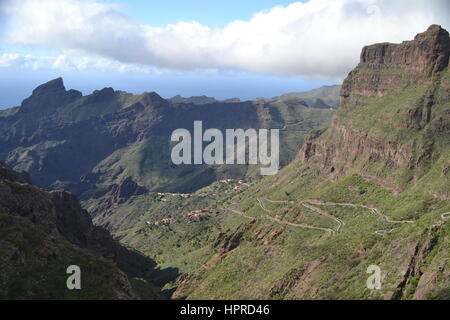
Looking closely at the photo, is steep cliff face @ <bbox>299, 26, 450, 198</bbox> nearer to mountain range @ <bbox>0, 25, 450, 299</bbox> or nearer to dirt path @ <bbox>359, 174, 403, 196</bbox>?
mountain range @ <bbox>0, 25, 450, 299</bbox>

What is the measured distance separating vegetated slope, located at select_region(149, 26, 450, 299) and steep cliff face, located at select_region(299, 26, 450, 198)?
0.38 meters

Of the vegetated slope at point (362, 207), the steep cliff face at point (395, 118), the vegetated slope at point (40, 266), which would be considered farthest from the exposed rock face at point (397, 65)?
the vegetated slope at point (40, 266)

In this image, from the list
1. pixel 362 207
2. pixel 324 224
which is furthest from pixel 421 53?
pixel 324 224

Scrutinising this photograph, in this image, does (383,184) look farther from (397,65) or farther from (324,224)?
(397,65)

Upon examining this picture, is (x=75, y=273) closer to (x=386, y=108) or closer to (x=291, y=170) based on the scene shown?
(x=386, y=108)

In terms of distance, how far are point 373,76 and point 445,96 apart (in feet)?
134

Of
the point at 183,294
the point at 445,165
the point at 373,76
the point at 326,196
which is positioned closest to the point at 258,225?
the point at 326,196

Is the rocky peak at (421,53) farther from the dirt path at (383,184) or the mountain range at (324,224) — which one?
the dirt path at (383,184)

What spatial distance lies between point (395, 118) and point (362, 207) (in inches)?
1270

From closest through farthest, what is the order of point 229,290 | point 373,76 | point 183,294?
point 229,290, point 183,294, point 373,76

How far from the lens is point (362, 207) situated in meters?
114

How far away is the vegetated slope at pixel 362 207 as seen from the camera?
68.4m
